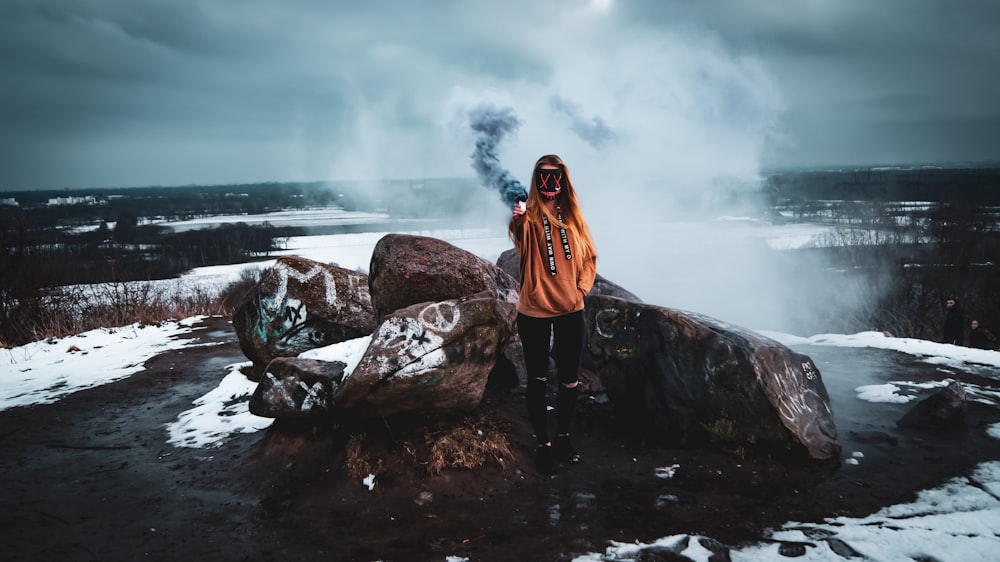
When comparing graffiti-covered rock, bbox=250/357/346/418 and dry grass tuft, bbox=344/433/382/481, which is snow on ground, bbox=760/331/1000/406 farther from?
graffiti-covered rock, bbox=250/357/346/418

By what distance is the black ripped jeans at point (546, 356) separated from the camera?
13.7 ft

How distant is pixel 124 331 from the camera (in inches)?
458

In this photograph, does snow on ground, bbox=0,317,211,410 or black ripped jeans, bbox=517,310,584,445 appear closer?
black ripped jeans, bbox=517,310,584,445

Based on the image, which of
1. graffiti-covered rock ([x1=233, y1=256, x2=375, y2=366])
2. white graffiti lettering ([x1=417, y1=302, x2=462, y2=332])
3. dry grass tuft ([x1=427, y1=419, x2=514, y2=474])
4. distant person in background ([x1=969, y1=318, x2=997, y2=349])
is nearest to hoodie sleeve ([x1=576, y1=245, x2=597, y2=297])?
white graffiti lettering ([x1=417, y1=302, x2=462, y2=332])

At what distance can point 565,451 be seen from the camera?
462 cm

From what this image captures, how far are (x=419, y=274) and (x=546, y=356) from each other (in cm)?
228

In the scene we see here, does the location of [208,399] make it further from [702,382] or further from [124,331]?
[124,331]

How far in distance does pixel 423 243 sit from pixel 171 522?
350cm

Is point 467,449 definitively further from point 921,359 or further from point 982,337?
point 982,337

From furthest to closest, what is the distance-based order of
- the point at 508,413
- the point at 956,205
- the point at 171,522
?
the point at 956,205, the point at 508,413, the point at 171,522

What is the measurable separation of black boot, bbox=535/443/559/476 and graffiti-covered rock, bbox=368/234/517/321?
197 cm

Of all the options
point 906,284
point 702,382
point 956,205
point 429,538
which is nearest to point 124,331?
point 429,538

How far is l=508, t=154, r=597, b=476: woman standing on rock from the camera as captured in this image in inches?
161

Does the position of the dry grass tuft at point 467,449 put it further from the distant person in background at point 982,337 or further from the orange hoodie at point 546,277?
the distant person in background at point 982,337
